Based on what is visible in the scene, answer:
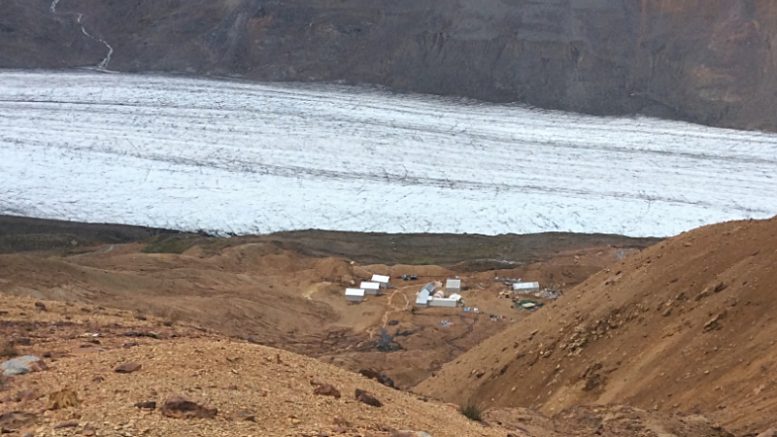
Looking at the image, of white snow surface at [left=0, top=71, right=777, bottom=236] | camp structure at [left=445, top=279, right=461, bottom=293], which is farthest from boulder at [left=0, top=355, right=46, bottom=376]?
white snow surface at [left=0, top=71, right=777, bottom=236]

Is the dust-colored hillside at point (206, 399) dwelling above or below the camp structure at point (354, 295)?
above

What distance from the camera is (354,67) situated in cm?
5303

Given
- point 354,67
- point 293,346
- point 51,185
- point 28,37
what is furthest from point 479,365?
point 28,37

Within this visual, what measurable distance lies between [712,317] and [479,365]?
12.9 ft

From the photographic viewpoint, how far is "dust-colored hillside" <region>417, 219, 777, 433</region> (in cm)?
934

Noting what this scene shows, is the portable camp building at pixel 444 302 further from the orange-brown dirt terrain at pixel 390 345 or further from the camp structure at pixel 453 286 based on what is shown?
the camp structure at pixel 453 286

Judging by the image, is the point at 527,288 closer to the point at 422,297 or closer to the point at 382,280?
the point at 422,297

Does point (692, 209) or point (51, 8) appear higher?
point (51, 8)

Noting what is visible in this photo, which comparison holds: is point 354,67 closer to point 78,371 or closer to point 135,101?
point 135,101

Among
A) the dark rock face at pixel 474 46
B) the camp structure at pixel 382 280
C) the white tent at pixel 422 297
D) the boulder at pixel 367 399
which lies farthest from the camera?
the dark rock face at pixel 474 46

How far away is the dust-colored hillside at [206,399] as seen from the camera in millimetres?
5625

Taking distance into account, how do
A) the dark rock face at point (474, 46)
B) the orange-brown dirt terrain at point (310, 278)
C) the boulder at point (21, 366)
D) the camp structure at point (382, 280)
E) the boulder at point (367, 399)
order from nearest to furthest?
the boulder at point (21, 366), the boulder at point (367, 399), the orange-brown dirt terrain at point (310, 278), the camp structure at point (382, 280), the dark rock face at point (474, 46)

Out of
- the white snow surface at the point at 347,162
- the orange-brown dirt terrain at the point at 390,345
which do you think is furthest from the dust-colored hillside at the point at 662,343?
the white snow surface at the point at 347,162

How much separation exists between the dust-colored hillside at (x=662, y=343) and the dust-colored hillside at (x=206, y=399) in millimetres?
1060
